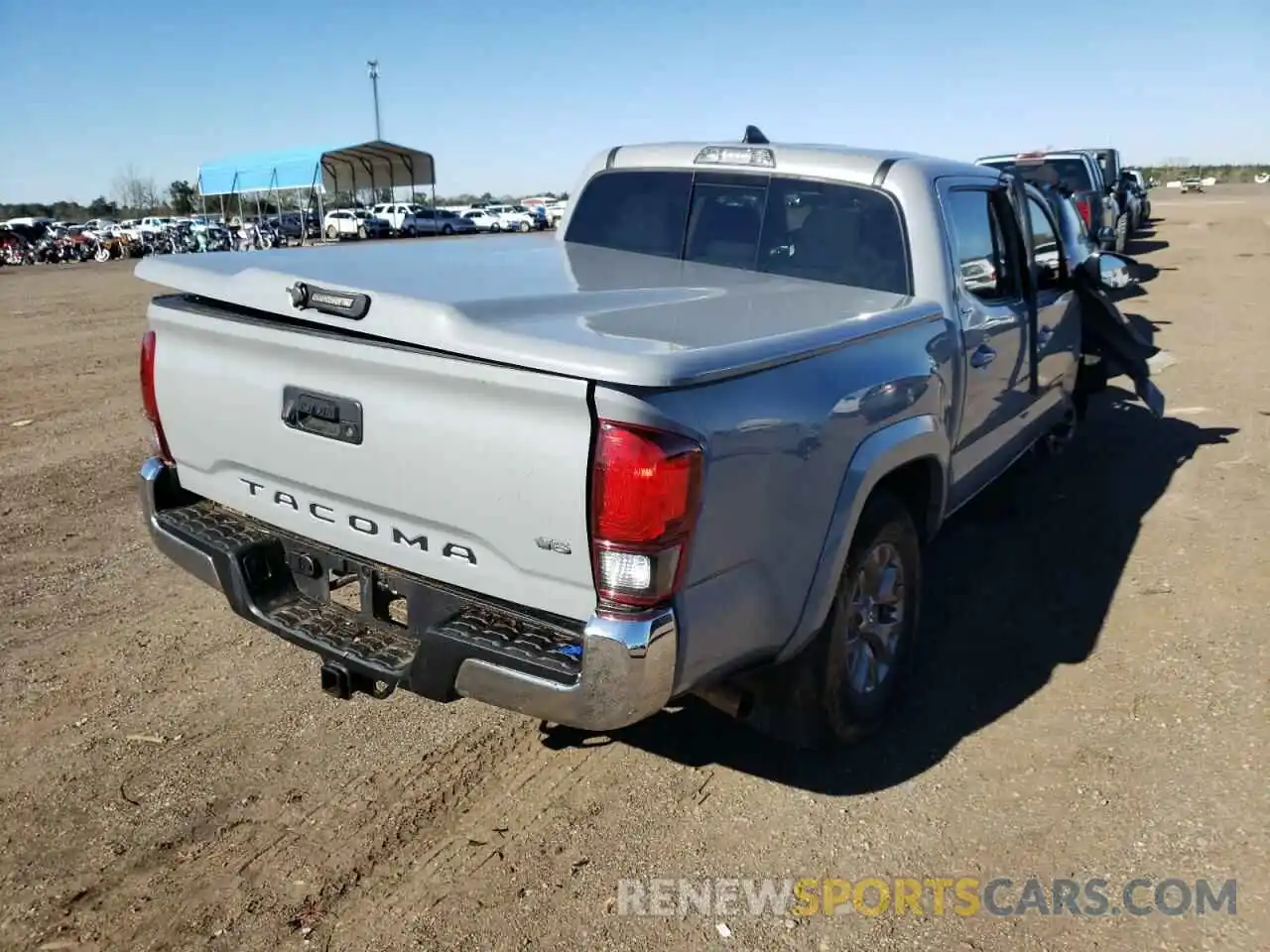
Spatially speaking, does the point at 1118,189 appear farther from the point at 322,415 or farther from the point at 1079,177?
the point at 322,415

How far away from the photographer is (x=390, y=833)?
10.1 feet

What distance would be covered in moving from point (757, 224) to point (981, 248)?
98 cm

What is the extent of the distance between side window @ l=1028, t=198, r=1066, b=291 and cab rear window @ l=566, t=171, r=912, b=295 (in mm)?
1449

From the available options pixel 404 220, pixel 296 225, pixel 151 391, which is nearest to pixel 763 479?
pixel 151 391

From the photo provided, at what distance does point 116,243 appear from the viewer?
3828cm

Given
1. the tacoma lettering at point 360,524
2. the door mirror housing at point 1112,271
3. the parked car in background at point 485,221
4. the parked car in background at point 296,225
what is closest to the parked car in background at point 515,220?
the parked car in background at point 485,221

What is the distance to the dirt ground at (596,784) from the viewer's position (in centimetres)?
275

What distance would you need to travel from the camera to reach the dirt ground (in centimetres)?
275

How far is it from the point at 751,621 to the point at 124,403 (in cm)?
794

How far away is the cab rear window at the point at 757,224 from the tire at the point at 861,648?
101cm

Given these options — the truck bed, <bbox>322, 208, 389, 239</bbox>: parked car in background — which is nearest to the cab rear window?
the truck bed

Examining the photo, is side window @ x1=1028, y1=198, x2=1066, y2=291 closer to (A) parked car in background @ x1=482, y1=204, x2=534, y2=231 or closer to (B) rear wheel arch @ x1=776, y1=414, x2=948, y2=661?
(B) rear wheel arch @ x1=776, y1=414, x2=948, y2=661

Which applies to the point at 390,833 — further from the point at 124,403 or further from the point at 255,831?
the point at 124,403

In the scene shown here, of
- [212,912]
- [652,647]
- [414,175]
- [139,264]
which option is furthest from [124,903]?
[414,175]
